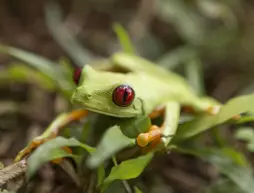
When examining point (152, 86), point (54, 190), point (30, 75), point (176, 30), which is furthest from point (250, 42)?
point (54, 190)

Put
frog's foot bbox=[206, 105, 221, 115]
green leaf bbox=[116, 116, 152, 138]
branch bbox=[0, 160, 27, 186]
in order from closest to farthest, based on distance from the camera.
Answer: branch bbox=[0, 160, 27, 186], green leaf bbox=[116, 116, 152, 138], frog's foot bbox=[206, 105, 221, 115]

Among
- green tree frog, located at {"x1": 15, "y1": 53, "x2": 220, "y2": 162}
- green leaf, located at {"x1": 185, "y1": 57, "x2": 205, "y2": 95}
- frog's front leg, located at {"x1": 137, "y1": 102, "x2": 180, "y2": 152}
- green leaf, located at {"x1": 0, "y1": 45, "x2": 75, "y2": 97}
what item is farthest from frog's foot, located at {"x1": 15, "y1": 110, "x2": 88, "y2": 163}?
green leaf, located at {"x1": 185, "y1": 57, "x2": 205, "y2": 95}

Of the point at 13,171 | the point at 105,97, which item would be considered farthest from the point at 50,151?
the point at 105,97

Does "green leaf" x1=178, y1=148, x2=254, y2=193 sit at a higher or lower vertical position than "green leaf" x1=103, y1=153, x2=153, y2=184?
lower

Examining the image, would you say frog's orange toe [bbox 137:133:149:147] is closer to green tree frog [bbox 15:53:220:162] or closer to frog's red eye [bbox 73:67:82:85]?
green tree frog [bbox 15:53:220:162]

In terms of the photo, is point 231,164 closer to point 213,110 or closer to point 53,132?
point 213,110

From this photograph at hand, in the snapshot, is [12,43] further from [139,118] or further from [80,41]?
[139,118]

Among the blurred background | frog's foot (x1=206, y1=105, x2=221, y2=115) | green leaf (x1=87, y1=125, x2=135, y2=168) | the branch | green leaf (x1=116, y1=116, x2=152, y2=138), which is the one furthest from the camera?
the blurred background
